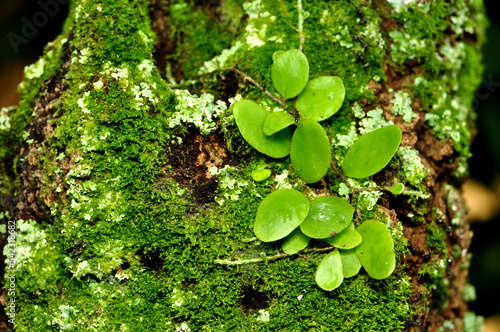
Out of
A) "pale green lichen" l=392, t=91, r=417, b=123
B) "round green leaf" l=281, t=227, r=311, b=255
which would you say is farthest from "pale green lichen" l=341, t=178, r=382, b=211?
"pale green lichen" l=392, t=91, r=417, b=123

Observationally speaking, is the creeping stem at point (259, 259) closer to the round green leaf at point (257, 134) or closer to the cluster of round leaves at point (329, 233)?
the cluster of round leaves at point (329, 233)

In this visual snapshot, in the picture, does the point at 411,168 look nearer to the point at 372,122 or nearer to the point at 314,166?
the point at 372,122

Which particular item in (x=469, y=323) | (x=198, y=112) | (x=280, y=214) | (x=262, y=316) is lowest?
(x=469, y=323)

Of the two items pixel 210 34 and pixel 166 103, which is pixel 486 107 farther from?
pixel 166 103

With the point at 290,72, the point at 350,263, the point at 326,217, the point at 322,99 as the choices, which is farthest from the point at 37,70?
the point at 350,263

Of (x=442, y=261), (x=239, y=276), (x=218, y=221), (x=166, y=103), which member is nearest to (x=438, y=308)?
(x=442, y=261)

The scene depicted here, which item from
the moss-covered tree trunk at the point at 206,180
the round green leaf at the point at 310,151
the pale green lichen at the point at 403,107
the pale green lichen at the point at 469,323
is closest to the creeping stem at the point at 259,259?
the moss-covered tree trunk at the point at 206,180

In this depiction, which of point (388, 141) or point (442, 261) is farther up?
point (388, 141)
